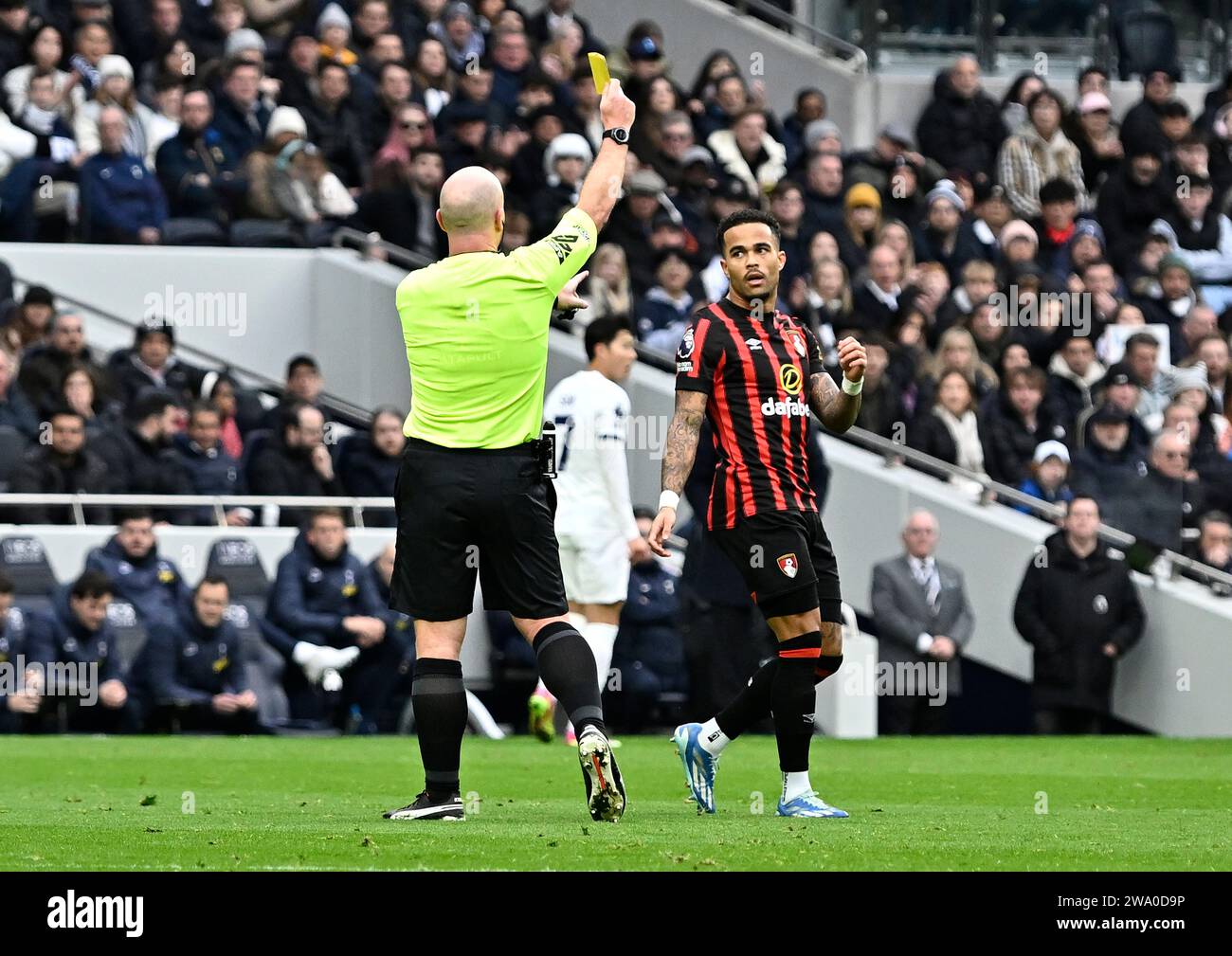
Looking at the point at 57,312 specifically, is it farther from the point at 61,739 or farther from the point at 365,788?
the point at 365,788

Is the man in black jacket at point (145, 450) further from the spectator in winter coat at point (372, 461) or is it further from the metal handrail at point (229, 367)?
the metal handrail at point (229, 367)

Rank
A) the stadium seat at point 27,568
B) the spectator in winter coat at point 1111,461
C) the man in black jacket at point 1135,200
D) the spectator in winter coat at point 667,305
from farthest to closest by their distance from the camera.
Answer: the man in black jacket at point 1135,200, the spectator in winter coat at point 667,305, the spectator in winter coat at point 1111,461, the stadium seat at point 27,568

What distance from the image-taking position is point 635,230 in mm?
19828

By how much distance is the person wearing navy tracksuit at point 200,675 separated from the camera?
15547 mm

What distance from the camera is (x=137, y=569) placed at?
52.3 feet

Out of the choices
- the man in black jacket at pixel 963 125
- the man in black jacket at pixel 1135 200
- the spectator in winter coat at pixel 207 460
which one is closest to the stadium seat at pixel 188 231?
the spectator in winter coat at pixel 207 460

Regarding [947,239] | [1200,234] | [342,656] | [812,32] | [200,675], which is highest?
[812,32]

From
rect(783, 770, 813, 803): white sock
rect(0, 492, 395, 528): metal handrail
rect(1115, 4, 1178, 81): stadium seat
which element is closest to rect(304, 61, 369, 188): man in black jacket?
rect(0, 492, 395, 528): metal handrail

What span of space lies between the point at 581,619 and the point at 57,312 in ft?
17.2

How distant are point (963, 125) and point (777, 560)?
48.8 ft

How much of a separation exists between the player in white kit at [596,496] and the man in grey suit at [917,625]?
9.73 feet

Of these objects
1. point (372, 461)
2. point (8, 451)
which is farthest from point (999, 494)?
point (8, 451)

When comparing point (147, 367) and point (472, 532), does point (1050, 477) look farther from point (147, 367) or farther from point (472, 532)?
point (472, 532)
